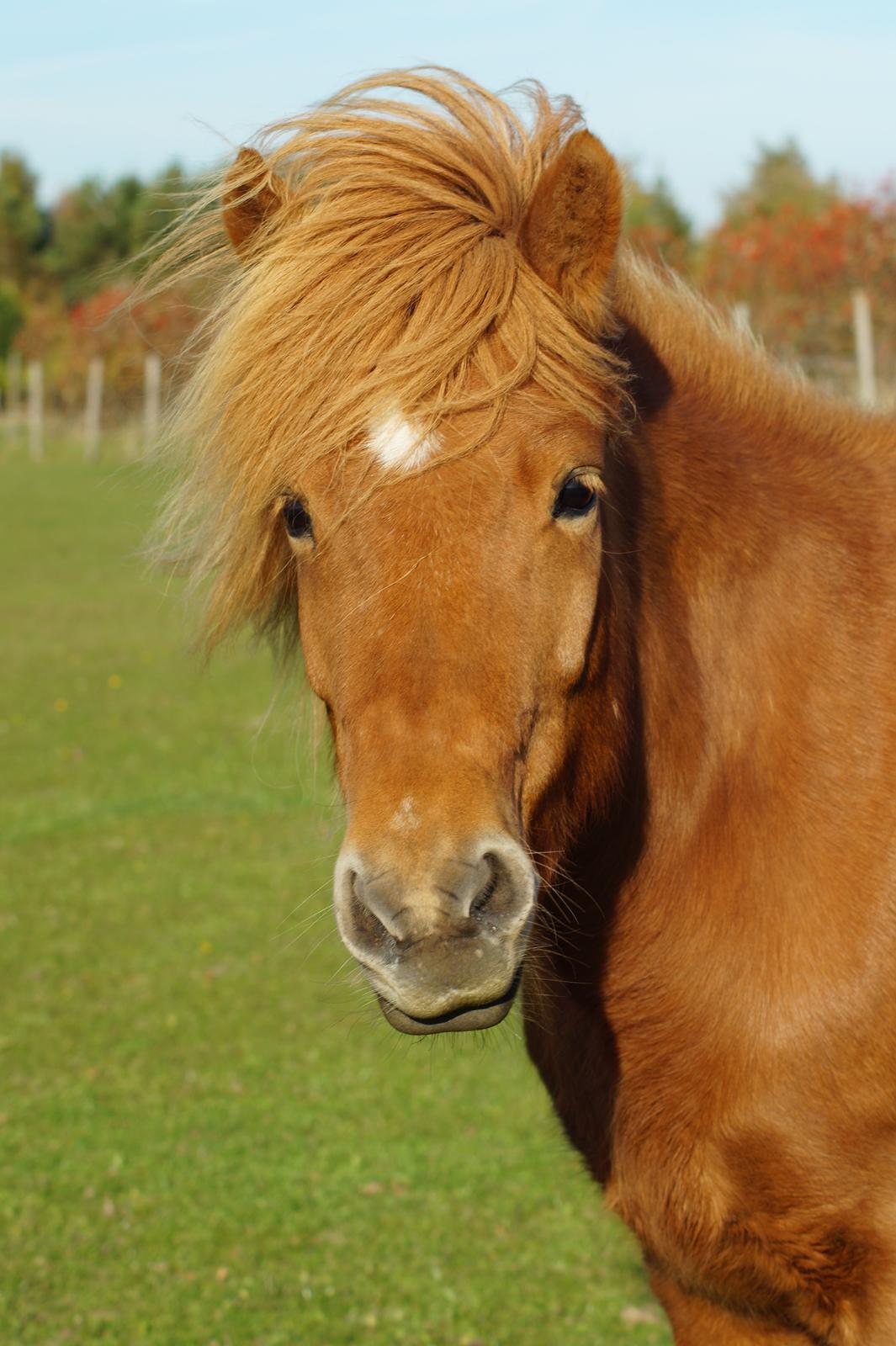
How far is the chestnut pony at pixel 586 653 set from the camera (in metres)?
2.16

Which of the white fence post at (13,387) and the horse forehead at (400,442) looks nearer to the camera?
the horse forehead at (400,442)

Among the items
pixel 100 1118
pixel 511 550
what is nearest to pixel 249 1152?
pixel 100 1118

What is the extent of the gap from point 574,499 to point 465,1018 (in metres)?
0.91

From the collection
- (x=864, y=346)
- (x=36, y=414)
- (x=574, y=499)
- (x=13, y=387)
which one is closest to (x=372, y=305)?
(x=574, y=499)

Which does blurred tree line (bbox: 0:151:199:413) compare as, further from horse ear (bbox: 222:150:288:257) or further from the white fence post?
horse ear (bbox: 222:150:288:257)

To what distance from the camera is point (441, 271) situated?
2373mm

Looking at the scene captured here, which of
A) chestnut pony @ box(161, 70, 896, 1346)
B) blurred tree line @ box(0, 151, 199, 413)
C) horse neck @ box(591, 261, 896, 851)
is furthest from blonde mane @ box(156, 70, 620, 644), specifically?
blurred tree line @ box(0, 151, 199, 413)

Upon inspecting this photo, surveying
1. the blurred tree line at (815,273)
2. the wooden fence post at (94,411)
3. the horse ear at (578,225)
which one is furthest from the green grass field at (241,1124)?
the wooden fence post at (94,411)

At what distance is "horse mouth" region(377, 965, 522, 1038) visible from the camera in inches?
80.2

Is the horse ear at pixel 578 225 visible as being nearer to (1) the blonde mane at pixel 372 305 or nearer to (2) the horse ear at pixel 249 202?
(1) the blonde mane at pixel 372 305

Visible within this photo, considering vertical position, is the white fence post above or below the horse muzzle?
below

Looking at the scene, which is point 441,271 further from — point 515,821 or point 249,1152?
point 249,1152

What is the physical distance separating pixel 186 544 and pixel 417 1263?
2.61 meters

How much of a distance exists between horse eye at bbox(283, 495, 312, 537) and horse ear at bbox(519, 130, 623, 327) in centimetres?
62
